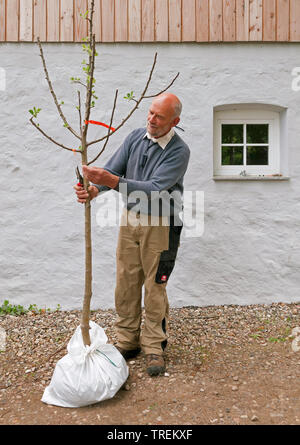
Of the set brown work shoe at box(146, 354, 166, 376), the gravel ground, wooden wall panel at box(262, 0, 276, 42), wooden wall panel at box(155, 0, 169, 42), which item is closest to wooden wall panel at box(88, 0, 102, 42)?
wooden wall panel at box(155, 0, 169, 42)

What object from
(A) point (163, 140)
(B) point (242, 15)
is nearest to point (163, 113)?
(A) point (163, 140)

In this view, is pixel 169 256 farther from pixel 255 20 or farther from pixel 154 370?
pixel 255 20

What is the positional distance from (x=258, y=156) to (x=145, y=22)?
1839mm

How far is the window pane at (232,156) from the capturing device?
4.45 meters

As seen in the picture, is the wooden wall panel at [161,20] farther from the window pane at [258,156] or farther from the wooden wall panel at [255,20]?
the window pane at [258,156]

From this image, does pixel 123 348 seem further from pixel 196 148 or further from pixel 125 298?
pixel 196 148

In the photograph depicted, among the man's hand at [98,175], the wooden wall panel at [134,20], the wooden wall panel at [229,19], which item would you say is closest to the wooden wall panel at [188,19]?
the wooden wall panel at [229,19]

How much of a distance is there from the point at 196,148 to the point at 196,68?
81 centimetres

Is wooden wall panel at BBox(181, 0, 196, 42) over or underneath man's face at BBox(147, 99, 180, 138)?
over

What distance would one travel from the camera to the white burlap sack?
2.42 metres

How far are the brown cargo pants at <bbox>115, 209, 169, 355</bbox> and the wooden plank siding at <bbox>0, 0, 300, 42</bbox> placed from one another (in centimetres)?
220

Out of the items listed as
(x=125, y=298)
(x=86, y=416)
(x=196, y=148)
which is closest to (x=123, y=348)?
(x=125, y=298)

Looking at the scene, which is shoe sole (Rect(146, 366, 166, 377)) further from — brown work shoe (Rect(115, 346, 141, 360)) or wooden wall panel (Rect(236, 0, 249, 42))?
wooden wall panel (Rect(236, 0, 249, 42))

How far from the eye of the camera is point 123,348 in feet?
10.1
